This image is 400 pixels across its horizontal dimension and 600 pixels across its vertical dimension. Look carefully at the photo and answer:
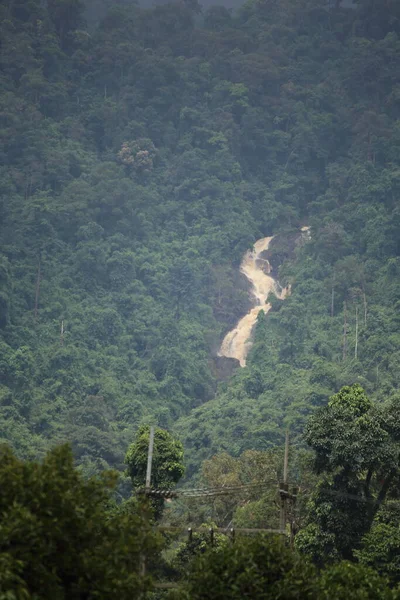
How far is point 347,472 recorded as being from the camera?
39750mm

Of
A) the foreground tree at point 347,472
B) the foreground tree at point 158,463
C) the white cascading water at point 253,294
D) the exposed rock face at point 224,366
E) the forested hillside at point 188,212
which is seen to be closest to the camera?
the foreground tree at point 347,472

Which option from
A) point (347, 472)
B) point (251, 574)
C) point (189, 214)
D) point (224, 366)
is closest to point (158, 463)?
point (347, 472)

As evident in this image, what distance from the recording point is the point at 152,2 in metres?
158

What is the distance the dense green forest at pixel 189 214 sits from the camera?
7625 centimetres

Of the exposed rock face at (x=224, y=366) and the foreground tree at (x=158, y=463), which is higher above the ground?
the exposed rock face at (x=224, y=366)

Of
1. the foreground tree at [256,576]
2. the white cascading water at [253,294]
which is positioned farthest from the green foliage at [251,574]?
the white cascading water at [253,294]

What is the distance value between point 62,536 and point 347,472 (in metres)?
20.2

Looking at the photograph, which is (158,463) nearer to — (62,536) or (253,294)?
(62,536)

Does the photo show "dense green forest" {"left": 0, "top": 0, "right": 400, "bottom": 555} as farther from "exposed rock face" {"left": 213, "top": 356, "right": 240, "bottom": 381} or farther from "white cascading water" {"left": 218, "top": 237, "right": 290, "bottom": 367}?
"white cascading water" {"left": 218, "top": 237, "right": 290, "bottom": 367}

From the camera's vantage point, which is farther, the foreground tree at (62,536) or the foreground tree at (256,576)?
the foreground tree at (256,576)

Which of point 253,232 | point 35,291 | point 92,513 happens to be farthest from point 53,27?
point 92,513

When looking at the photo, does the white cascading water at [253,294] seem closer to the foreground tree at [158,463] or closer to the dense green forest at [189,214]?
the dense green forest at [189,214]

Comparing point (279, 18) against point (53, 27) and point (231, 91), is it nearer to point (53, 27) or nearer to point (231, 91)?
point (231, 91)

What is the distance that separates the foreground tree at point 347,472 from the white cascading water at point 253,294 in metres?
53.0
